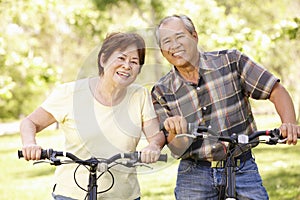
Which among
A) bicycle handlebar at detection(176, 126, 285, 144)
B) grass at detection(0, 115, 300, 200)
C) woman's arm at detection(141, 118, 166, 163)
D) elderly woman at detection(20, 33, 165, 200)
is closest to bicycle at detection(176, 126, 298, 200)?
bicycle handlebar at detection(176, 126, 285, 144)

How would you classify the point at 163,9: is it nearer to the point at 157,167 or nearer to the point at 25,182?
the point at 25,182

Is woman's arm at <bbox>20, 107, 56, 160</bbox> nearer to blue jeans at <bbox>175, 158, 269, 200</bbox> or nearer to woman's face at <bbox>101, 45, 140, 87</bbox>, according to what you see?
woman's face at <bbox>101, 45, 140, 87</bbox>

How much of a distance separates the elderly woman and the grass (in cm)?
335

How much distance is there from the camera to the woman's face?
3502 millimetres

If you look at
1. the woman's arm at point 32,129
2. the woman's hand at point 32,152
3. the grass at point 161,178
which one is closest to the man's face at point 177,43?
the woman's arm at point 32,129

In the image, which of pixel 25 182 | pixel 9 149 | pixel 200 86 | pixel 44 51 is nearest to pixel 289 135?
pixel 200 86

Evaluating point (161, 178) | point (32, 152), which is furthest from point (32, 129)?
point (161, 178)

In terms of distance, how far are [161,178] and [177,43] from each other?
20.6 ft

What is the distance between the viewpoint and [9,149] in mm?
16828

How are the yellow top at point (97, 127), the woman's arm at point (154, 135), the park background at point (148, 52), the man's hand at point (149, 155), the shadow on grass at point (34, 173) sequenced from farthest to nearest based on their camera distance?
the shadow on grass at point (34, 173) < the park background at point (148, 52) < the yellow top at point (97, 127) < the woman's arm at point (154, 135) < the man's hand at point (149, 155)

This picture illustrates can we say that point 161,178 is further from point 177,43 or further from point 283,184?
point 177,43

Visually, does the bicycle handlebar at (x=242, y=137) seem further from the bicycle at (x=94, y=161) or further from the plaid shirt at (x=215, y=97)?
the plaid shirt at (x=215, y=97)

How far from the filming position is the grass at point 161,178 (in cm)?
841

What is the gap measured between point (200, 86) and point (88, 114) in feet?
2.28
